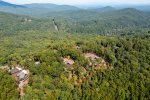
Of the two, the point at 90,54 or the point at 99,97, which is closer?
the point at 99,97

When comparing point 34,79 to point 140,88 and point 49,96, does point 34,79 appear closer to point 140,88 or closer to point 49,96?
point 49,96

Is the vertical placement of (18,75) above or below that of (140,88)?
above

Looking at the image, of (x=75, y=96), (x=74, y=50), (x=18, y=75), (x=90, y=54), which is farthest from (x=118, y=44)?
(x=18, y=75)

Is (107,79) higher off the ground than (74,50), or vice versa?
(74,50)

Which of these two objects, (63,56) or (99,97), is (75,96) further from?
(63,56)

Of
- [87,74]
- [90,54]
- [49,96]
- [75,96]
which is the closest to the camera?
[49,96]

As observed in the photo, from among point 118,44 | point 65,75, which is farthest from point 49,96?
point 118,44

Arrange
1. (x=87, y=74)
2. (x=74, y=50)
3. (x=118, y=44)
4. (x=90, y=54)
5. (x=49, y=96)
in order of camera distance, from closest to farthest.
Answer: (x=49, y=96)
(x=87, y=74)
(x=74, y=50)
(x=90, y=54)
(x=118, y=44)

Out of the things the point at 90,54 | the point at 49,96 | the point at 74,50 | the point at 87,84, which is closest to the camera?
the point at 49,96

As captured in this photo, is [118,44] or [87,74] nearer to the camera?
[87,74]

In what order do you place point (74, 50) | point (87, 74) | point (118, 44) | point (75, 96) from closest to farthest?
1. point (75, 96)
2. point (87, 74)
3. point (74, 50)
4. point (118, 44)
